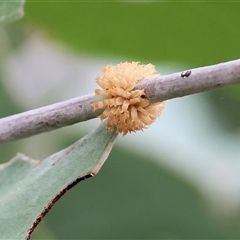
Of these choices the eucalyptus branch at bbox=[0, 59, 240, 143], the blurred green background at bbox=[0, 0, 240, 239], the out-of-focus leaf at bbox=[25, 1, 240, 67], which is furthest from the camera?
the blurred green background at bbox=[0, 0, 240, 239]

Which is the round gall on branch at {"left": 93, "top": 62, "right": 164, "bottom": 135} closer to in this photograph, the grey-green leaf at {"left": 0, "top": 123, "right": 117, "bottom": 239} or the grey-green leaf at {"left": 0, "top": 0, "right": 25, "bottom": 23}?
the grey-green leaf at {"left": 0, "top": 123, "right": 117, "bottom": 239}

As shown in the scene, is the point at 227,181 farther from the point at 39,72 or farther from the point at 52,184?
the point at 52,184

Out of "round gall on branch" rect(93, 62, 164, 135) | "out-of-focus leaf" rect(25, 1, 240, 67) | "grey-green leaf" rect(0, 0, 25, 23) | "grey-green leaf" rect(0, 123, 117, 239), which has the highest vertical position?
"out-of-focus leaf" rect(25, 1, 240, 67)

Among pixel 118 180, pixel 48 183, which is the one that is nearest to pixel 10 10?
pixel 48 183

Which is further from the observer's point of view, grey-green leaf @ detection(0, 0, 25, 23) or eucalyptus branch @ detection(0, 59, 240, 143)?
grey-green leaf @ detection(0, 0, 25, 23)

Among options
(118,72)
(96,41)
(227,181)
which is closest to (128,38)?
(96,41)

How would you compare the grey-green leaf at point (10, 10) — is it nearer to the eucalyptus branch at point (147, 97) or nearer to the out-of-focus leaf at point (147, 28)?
the eucalyptus branch at point (147, 97)

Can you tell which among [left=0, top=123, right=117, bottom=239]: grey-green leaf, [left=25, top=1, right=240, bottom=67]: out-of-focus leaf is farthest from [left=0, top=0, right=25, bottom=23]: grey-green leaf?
[left=25, top=1, right=240, bottom=67]: out-of-focus leaf

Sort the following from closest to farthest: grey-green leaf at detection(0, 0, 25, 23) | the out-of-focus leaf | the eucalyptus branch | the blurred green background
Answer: the eucalyptus branch, grey-green leaf at detection(0, 0, 25, 23), the out-of-focus leaf, the blurred green background
